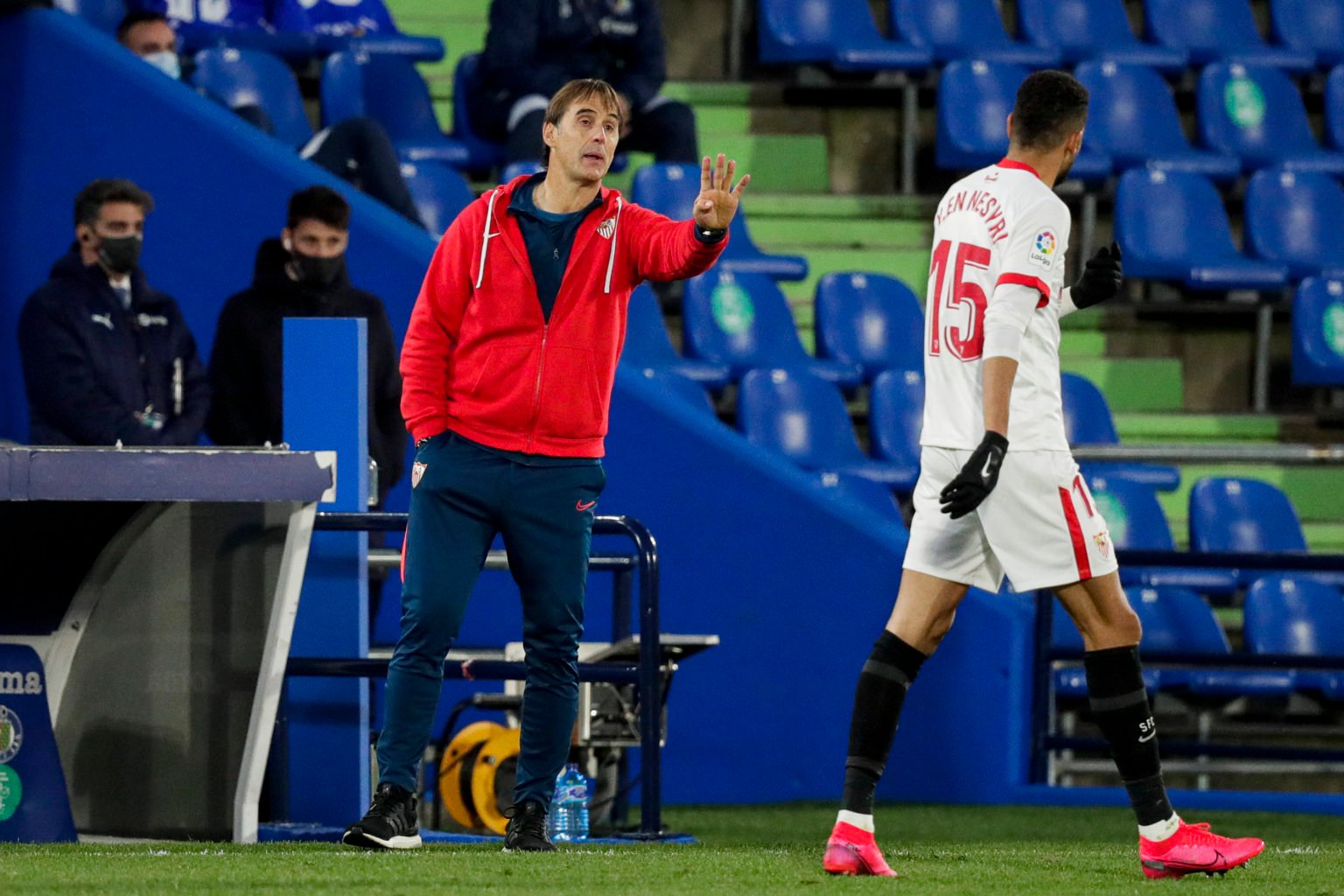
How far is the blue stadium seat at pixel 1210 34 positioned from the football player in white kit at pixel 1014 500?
740cm

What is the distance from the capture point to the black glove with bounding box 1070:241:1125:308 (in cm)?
521

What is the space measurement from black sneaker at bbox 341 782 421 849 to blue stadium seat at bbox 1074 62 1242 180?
23.1 feet

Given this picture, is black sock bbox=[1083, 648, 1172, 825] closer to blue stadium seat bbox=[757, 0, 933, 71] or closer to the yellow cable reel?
the yellow cable reel

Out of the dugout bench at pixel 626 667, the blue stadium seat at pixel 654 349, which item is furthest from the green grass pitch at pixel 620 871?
the blue stadium seat at pixel 654 349

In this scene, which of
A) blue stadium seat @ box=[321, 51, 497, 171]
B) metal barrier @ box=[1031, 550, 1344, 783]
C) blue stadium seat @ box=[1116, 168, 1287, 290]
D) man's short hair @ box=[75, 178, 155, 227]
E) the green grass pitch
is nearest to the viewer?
the green grass pitch

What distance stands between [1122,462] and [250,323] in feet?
13.5

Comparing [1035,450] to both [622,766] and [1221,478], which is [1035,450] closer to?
[622,766]

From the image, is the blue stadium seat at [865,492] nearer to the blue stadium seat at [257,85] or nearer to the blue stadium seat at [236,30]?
the blue stadium seat at [257,85]

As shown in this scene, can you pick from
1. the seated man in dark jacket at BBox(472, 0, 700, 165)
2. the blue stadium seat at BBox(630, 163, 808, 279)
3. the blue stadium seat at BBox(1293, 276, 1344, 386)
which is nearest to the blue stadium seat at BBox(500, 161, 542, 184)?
the seated man in dark jacket at BBox(472, 0, 700, 165)

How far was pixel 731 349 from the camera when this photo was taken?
970cm

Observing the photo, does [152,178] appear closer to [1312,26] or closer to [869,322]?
[869,322]

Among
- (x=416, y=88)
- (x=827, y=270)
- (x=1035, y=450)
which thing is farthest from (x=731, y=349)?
(x=1035, y=450)

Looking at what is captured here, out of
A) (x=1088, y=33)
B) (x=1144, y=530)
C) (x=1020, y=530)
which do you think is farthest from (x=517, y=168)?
(x=1020, y=530)

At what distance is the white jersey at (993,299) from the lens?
192 inches
